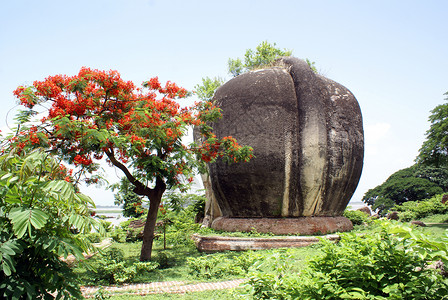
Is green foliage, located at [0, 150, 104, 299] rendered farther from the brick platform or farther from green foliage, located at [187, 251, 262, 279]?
green foliage, located at [187, 251, 262, 279]

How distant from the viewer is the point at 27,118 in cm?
684

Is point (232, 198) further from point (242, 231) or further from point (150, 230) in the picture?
point (150, 230)

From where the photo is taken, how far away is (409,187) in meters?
27.7

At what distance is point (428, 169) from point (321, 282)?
3183 centimetres

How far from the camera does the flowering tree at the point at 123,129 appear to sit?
21.0 feet

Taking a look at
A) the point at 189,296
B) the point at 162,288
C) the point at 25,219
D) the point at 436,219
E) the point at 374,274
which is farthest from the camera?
the point at 436,219

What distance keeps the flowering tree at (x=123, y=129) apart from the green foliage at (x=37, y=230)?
10.5 ft

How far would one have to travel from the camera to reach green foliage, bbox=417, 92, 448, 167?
567 inches

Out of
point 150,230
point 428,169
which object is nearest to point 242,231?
point 150,230

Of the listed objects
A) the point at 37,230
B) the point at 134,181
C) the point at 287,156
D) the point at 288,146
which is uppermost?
the point at 288,146

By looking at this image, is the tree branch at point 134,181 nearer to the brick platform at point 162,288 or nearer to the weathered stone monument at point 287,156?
the brick platform at point 162,288

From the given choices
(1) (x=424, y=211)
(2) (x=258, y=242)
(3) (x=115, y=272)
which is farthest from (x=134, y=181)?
(1) (x=424, y=211)

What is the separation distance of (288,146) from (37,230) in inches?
289

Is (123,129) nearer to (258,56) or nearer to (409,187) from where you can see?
(258,56)
